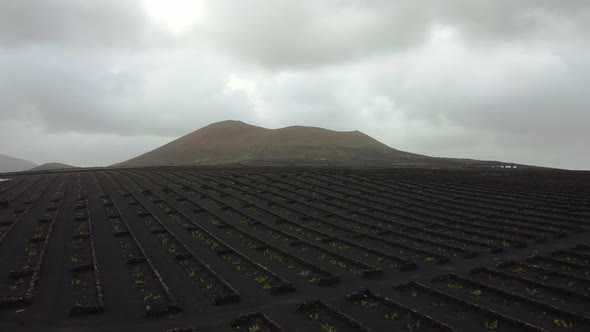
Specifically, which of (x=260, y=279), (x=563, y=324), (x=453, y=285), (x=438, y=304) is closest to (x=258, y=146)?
(x=260, y=279)

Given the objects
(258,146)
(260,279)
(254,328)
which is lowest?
(254,328)

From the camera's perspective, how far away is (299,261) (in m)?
16.6

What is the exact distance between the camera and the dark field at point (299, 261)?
11.4 m

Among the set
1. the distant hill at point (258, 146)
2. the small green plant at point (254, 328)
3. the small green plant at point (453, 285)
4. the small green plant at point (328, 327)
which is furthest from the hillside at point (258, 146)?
the small green plant at point (254, 328)

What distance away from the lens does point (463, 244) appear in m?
18.9

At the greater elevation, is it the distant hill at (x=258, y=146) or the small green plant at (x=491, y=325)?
the distant hill at (x=258, y=146)

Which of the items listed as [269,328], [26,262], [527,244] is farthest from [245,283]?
[527,244]

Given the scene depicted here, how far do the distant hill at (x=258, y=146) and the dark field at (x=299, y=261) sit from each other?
317 ft

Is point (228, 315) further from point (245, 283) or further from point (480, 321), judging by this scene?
point (480, 321)

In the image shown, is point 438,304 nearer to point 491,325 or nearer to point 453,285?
point 491,325

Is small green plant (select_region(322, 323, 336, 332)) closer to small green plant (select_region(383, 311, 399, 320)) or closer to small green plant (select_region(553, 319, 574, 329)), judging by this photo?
small green plant (select_region(383, 311, 399, 320))

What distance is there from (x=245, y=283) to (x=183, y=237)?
24.9 ft

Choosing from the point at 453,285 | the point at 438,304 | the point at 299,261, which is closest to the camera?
the point at 438,304

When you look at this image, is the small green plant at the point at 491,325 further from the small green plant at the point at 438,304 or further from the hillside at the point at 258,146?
the hillside at the point at 258,146
